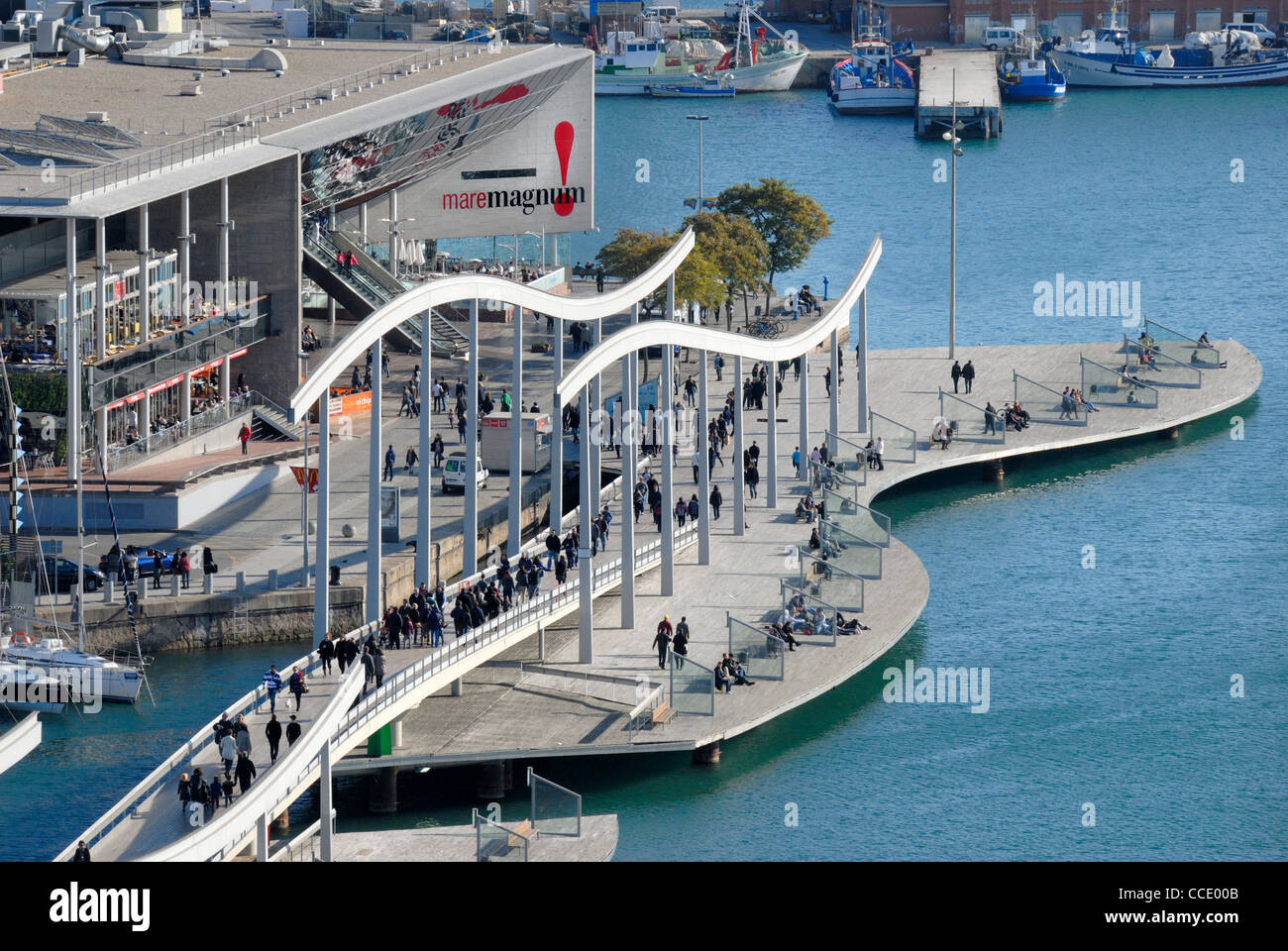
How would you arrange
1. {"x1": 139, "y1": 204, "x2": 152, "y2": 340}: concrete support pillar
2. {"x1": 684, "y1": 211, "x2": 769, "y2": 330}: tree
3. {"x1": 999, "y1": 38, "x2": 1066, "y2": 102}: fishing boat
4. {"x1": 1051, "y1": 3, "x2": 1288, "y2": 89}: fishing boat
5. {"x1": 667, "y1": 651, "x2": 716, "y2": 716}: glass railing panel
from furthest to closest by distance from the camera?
{"x1": 1051, "y1": 3, "x2": 1288, "y2": 89}: fishing boat → {"x1": 999, "y1": 38, "x2": 1066, "y2": 102}: fishing boat → {"x1": 684, "y1": 211, "x2": 769, "y2": 330}: tree → {"x1": 139, "y1": 204, "x2": 152, "y2": 340}: concrete support pillar → {"x1": 667, "y1": 651, "x2": 716, "y2": 716}: glass railing panel

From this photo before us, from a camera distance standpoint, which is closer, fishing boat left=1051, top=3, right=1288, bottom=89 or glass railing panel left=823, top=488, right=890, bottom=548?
glass railing panel left=823, top=488, right=890, bottom=548

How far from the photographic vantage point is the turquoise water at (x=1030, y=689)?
168 feet

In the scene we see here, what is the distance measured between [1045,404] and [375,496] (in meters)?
36.3

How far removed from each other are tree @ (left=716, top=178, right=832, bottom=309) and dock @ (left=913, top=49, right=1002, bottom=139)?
61274mm

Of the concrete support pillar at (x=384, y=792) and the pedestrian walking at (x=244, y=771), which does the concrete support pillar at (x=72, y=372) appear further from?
the pedestrian walking at (x=244, y=771)

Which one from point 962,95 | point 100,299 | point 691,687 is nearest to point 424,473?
point 691,687

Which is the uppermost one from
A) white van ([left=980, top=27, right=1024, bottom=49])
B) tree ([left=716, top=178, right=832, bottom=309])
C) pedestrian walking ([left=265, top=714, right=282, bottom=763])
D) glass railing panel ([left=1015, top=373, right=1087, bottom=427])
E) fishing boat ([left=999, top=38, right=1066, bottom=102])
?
white van ([left=980, top=27, right=1024, bottom=49])

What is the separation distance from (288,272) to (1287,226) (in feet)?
240

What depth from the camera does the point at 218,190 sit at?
79.6 m

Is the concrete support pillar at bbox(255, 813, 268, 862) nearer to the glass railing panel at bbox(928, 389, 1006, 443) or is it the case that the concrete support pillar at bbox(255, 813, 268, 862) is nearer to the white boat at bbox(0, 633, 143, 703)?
the white boat at bbox(0, 633, 143, 703)

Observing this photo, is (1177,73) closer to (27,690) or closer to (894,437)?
(894,437)

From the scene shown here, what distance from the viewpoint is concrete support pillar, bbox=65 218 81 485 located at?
2627 inches

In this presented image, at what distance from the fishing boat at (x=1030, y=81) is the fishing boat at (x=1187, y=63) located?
180 inches

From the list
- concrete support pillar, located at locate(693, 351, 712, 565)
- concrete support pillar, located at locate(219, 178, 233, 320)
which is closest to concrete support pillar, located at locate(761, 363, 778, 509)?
concrete support pillar, located at locate(693, 351, 712, 565)
